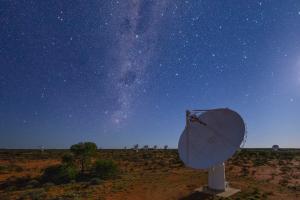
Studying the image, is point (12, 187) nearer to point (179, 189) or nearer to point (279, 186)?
point (179, 189)

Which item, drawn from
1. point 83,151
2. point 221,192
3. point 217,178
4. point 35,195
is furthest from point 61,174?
point 221,192

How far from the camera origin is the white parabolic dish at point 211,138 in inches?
805

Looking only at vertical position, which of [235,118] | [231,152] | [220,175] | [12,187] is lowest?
[12,187]

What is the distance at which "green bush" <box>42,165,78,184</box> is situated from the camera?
32.8 metres

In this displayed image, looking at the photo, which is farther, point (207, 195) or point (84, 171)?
point (84, 171)

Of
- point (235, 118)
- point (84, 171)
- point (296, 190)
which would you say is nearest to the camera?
point (235, 118)

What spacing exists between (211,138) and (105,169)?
16.9 meters

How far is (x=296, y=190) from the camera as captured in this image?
79.9 ft

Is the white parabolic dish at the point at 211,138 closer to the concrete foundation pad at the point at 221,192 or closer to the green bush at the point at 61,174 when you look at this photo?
the concrete foundation pad at the point at 221,192

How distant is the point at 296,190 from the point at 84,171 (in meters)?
26.0

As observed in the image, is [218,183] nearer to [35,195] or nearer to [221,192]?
[221,192]

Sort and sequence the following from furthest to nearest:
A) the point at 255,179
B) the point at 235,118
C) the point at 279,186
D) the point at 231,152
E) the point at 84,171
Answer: the point at 84,171 → the point at 255,179 → the point at 279,186 → the point at 235,118 → the point at 231,152

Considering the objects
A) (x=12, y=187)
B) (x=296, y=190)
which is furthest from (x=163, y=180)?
(x=12, y=187)

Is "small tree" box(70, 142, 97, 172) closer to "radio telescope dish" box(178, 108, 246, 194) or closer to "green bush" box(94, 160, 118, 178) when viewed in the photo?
"green bush" box(94, 160, 118, 178)
